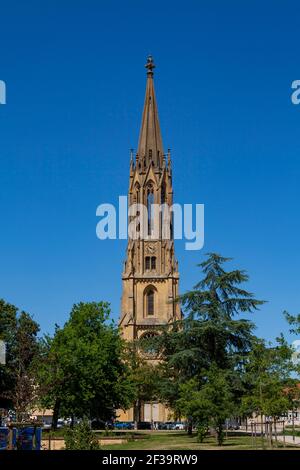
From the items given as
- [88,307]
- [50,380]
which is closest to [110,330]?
[88,307]

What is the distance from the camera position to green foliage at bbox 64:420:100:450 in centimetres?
2734

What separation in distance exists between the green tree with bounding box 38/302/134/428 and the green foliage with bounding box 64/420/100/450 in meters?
22.7

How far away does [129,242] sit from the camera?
105812 mm

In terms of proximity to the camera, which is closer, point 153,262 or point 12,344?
point 12,344

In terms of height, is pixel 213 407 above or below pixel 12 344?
below

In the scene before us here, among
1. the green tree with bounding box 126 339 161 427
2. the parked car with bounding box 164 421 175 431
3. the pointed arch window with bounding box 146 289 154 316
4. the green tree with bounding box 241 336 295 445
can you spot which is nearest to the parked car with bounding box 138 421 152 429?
the green tree with bounding box 126 339 161 427

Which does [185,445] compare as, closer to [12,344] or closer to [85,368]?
[85,368]

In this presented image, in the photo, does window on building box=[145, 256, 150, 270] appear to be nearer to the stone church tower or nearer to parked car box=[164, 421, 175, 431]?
the stone church tower

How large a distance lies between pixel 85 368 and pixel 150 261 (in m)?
50.6

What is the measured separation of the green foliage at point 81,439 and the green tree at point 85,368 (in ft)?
74.4

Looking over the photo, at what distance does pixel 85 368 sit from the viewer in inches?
2180

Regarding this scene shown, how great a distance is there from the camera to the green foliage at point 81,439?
2734cm

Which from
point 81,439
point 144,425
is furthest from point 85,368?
point 144,425
